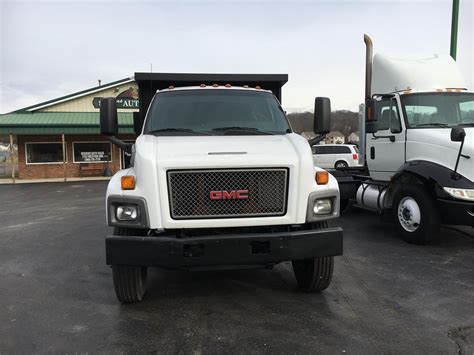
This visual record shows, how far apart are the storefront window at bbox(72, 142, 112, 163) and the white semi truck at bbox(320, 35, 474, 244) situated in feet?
62.8

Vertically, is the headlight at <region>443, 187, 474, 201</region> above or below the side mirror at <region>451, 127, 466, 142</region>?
below

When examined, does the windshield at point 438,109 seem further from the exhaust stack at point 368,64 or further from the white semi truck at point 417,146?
the exhaust stack at point 368,64

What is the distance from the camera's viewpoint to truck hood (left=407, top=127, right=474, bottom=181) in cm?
602

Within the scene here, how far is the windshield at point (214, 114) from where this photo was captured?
471 centimetres

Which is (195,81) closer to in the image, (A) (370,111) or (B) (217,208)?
(B) (217,208)

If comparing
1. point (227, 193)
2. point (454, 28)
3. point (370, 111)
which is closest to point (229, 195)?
point (227, 193)

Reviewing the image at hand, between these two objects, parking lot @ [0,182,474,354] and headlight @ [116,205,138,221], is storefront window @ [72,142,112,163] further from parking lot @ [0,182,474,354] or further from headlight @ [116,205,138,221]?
headlight @ [116,205,138,221]

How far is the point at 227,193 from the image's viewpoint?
12.3 feet

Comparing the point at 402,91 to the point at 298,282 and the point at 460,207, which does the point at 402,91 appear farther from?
the point at 298,282

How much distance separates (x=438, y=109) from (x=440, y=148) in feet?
3.53

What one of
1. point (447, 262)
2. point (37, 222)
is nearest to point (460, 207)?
point (447, 262)

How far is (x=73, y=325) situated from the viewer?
3828mm

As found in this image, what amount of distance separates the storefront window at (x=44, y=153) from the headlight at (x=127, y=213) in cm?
2280

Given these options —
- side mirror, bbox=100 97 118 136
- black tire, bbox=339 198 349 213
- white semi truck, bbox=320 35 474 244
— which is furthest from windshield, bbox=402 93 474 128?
side mirror, bbox=100 97 118 136
